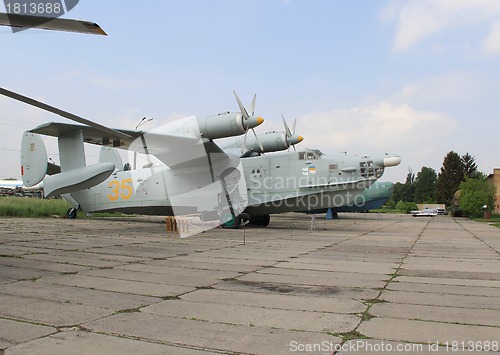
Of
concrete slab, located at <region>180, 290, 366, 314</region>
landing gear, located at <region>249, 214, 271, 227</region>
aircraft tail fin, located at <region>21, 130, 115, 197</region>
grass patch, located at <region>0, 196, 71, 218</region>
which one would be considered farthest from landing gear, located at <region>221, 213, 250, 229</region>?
grass patch, located at <region>0, 196, 71, 218</region>

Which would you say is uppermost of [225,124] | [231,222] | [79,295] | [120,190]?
[225,124]

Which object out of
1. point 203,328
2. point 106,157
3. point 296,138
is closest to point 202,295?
point 203,328

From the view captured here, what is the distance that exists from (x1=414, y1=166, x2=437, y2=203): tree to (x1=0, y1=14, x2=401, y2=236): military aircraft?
119848 mm

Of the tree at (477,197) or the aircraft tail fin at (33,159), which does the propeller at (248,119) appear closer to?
the aircraft tail fin at (33,159)

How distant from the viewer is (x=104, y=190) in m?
22.9

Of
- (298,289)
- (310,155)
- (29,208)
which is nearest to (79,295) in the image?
(298,289)

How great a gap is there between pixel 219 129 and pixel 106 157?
10251 millimetres

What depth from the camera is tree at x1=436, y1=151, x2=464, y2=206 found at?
9050 centimetres

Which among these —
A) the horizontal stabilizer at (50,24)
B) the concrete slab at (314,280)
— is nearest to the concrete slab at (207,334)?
the concrete slab at (314,280)

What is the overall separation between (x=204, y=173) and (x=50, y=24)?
608 inches

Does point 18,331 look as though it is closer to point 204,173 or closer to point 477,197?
point 204,173

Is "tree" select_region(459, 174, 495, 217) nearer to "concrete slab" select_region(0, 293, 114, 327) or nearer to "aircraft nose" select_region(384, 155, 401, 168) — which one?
"aircraft nose" select_region(384, 155, 401, 168)

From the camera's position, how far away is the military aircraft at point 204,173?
52.2 ft

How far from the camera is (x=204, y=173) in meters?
20.2
